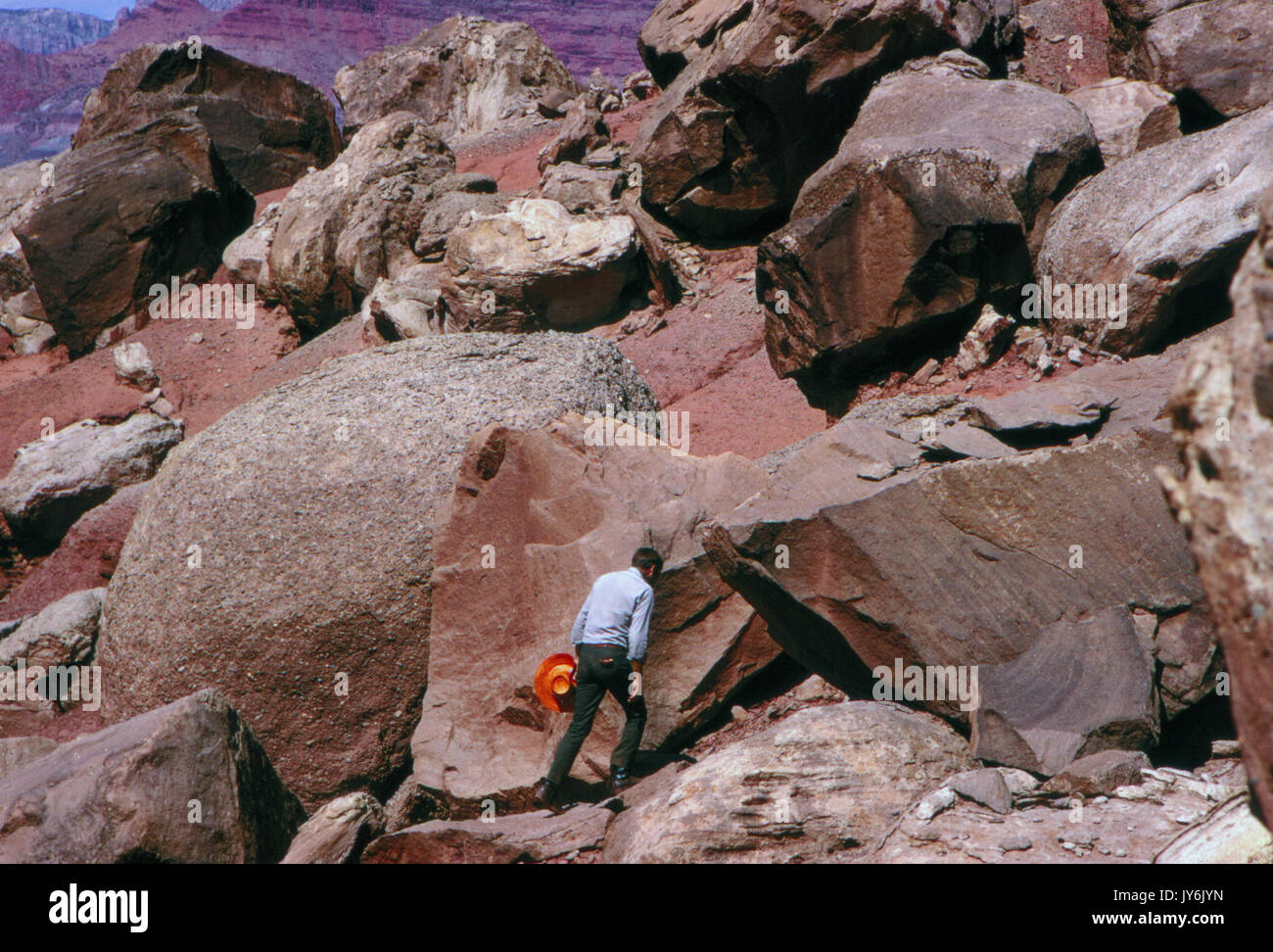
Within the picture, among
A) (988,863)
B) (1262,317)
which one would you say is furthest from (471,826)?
(1262,317)

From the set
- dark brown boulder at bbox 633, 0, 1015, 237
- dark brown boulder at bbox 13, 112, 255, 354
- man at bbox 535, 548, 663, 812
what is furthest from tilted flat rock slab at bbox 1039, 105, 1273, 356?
dark brown boulder at bbox 13, 112, 255, 354

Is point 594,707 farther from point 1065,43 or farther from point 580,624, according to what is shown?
point 1065,43

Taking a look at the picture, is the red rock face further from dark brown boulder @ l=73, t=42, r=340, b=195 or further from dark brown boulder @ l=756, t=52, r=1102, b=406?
dark brown boulder @ l=73, t=42, r=340, b=195

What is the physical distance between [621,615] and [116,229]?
51.3ft

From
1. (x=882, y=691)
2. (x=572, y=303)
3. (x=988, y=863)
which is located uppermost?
(x=572, y=303)

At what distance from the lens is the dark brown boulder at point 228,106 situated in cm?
2150

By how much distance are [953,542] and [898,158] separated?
16.0 feet

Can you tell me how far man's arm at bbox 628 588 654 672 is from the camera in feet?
18.4

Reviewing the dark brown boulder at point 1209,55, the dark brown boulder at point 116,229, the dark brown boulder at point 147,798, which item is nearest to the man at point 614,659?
A: the dark brown boulder at point 147,798

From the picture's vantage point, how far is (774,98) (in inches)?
492

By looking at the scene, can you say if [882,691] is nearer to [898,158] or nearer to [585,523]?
[585,523]

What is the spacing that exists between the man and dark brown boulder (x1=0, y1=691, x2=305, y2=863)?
161 cm

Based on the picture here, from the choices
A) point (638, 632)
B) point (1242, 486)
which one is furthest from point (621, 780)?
point (1242, 486)

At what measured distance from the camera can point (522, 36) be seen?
74.8 ft
